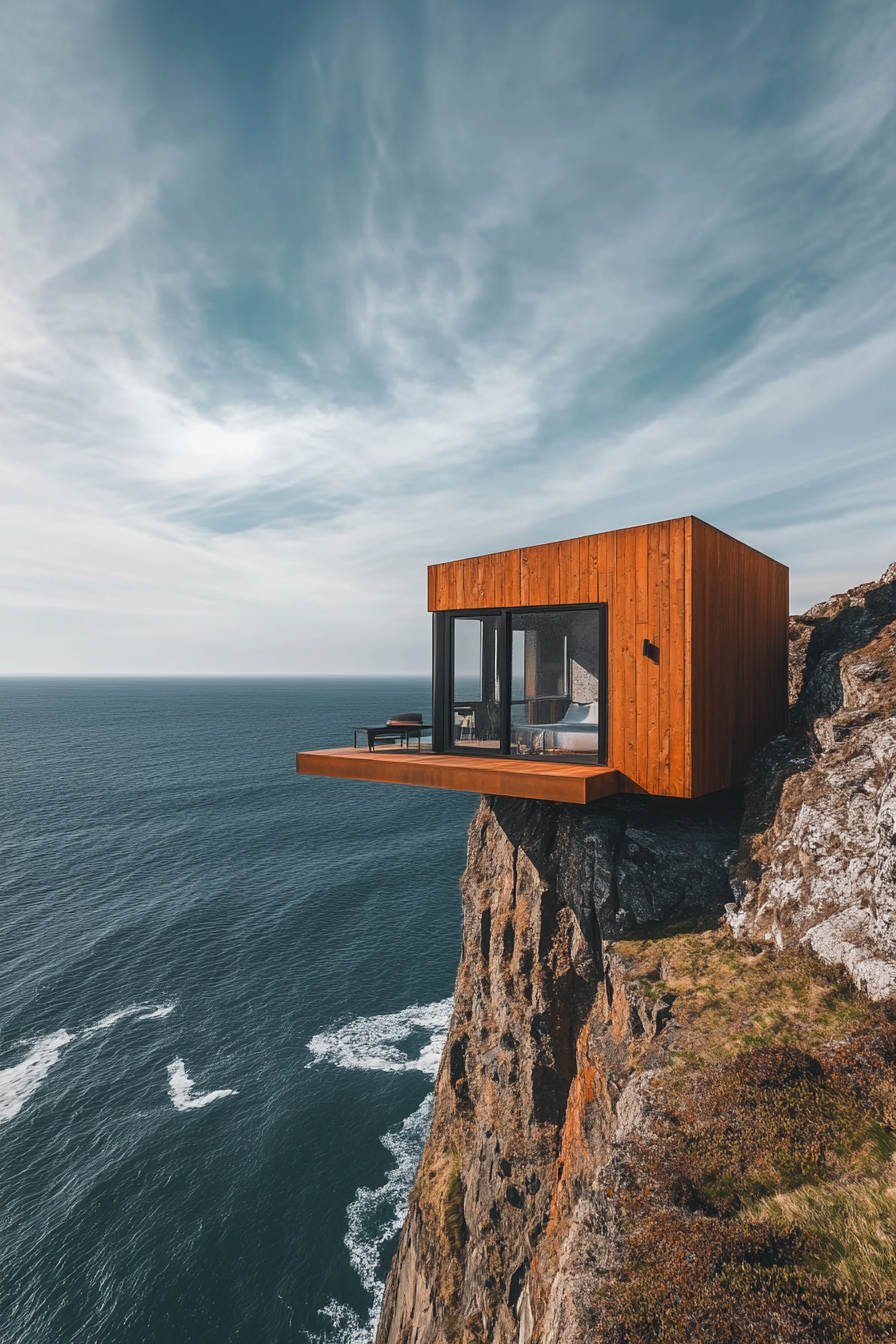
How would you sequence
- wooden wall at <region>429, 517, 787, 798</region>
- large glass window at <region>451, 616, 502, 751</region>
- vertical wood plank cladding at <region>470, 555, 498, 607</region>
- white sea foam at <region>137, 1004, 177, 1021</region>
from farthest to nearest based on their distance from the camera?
1. white sea foam at <region>137, 1004, 177, 1021</region>
2. large glass window at <region>451, 616, 502, 751</region>
3. vertical wood plank cladding at <region>470, 555, 498, 607</region>
4. wooden wall at <region>429, 517, 787, 798</region>

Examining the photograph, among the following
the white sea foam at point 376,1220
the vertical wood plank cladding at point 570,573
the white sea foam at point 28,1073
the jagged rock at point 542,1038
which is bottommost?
the white sea foam at point 376,1220

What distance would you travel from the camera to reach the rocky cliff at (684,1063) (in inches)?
222

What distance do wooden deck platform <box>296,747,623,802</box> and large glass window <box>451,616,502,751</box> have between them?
0.91 m

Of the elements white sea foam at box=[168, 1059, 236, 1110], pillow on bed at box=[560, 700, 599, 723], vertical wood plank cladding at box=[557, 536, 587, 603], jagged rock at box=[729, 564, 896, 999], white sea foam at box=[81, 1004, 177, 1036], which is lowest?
white sea foam at box=[168, 1059, 236, 1110]

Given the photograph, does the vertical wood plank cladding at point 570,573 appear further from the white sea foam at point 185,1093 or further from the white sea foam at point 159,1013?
the white sea foam at point 159,1013

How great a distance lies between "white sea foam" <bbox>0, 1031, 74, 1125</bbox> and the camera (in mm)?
26641

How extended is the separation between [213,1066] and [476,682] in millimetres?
25511

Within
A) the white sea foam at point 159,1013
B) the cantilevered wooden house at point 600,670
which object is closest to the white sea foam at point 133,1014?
the white sea foam at point 159,1013

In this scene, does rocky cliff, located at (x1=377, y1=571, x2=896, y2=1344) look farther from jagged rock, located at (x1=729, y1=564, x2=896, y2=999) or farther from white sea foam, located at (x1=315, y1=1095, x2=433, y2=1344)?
white sea foam, located at (x1=315, y1=1095, x2=433, y2=1344)

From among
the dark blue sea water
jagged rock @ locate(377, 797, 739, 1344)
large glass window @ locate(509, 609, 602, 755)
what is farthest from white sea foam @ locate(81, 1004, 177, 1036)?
large glass window @ locate(509, 609, 602, 755)

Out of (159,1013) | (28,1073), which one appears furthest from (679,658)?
(28,1073)

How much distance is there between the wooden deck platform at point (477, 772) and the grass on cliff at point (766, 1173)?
12.1 ft

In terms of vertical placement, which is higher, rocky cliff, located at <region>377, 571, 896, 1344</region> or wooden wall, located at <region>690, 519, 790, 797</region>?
wooden wall, located at <region>690, 519, 790, 797</region>

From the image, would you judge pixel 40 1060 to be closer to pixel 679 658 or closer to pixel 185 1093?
pixel 185 1093
